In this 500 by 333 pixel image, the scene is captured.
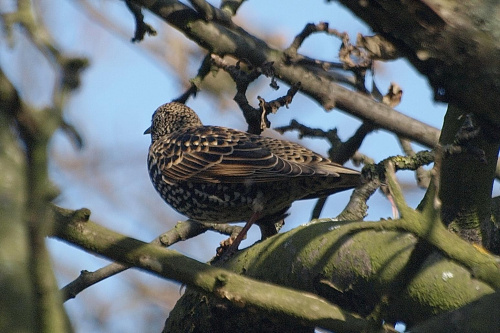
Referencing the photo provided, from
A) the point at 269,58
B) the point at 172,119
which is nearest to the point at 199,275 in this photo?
the point at 269,58

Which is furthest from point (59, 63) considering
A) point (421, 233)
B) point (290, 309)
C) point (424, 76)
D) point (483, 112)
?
point (290, 309)

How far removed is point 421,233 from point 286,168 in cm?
276

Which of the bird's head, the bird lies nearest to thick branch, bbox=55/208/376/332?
the bird

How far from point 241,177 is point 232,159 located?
176mm

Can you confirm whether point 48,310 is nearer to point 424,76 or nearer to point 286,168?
point 424,76

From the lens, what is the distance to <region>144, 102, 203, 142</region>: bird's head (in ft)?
23.0

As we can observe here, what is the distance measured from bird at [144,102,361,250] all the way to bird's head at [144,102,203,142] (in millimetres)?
876

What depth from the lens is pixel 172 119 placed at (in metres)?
7.03

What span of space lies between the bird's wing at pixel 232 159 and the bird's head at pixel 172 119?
2.39ft

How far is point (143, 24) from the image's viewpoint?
15.3 feet

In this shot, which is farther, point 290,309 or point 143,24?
point 143,24

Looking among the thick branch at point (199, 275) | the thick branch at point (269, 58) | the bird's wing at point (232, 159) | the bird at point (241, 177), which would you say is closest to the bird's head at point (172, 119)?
the bird's wing at point (232, 159)

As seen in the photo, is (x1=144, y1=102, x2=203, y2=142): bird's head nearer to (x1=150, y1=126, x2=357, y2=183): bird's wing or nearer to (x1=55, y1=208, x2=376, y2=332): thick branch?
(x1=150, y1=126, x2=357, y2=183): bird's wing

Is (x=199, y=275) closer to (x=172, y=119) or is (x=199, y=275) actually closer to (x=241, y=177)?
(x=241, y=177)
